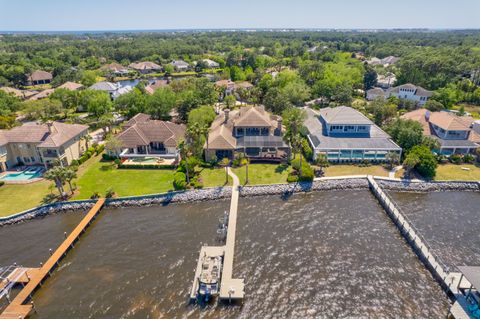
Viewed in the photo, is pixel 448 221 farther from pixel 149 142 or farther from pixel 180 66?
pixel 180 66

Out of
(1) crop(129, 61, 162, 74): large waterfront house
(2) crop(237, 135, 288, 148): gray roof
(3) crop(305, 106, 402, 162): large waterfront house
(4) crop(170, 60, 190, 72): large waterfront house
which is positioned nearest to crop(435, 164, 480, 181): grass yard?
(3) crop(305, 106, 402, 162): large waterfront house

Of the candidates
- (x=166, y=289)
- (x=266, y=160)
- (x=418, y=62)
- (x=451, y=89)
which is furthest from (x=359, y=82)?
(x=166, y=289)

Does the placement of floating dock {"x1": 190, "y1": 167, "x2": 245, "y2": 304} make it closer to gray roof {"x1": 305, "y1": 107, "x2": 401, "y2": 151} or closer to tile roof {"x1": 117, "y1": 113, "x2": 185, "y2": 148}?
tile roof {"x1": 117, "y1": 113, "x2": 185, "y2": 148}

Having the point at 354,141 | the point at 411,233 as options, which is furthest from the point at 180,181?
the point at 354,141

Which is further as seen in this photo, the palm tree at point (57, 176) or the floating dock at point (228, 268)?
the palm tree at point (57, 176)

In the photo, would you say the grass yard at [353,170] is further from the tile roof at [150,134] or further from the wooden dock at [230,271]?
the tile roof at [150,134]

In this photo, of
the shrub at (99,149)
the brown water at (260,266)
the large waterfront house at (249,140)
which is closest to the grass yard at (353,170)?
the brown water at (260,266)
